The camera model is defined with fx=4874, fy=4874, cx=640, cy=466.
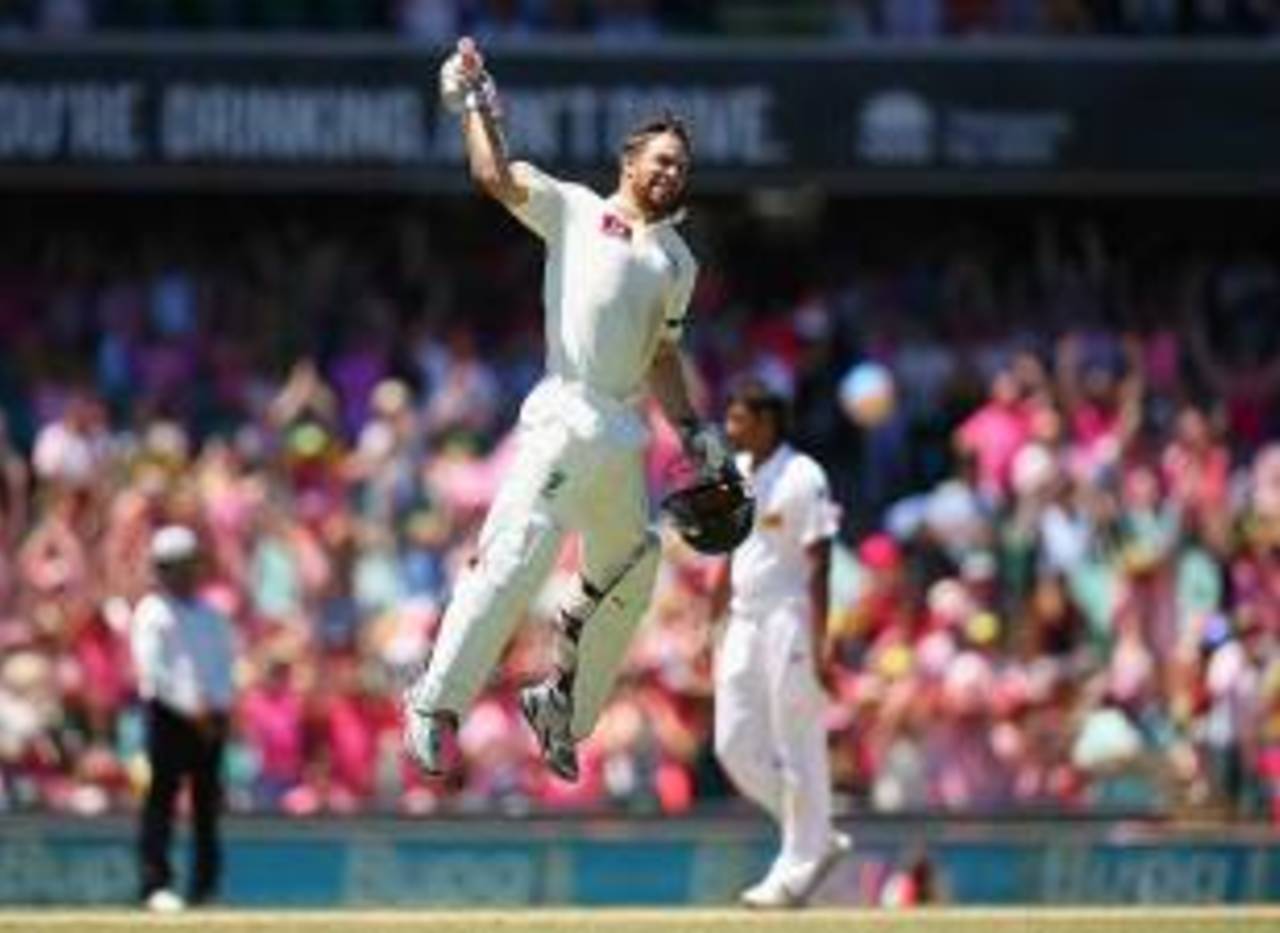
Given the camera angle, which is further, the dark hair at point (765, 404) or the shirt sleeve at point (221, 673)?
the shirt sleeve at point (221, 673)

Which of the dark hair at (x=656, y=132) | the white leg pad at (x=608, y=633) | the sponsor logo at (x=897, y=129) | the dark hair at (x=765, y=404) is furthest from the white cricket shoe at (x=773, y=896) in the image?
the sponsor logo at (x=897, y=129)

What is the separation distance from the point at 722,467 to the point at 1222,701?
27.0 ft

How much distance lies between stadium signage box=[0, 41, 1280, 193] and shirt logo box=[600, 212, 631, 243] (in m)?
12.6

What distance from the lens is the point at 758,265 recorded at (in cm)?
2895

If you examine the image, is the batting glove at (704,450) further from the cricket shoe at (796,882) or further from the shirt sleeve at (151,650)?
the shirt sleeve at (151,650)

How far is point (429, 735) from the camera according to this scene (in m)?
15.0

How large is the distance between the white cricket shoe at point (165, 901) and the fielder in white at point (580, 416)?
366cm

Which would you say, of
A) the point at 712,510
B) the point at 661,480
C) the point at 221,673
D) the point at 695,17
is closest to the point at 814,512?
the point at 712,510

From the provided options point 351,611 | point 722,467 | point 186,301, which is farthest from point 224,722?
point 186,301

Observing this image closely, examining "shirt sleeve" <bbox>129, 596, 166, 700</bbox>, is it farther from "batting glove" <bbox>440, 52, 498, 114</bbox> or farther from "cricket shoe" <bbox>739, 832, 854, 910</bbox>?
"batting glove" <bbox>440, 52, 498, 114</bbox>

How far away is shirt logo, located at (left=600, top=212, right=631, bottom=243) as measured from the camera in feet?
49.5

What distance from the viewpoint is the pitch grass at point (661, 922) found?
15516 mm

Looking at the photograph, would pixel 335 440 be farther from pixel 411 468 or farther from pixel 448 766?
pixel 448 766

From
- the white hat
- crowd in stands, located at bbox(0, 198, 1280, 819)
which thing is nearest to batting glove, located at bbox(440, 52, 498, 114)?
crowd in stands, located at bbox(0, 198, 1280, 819)
